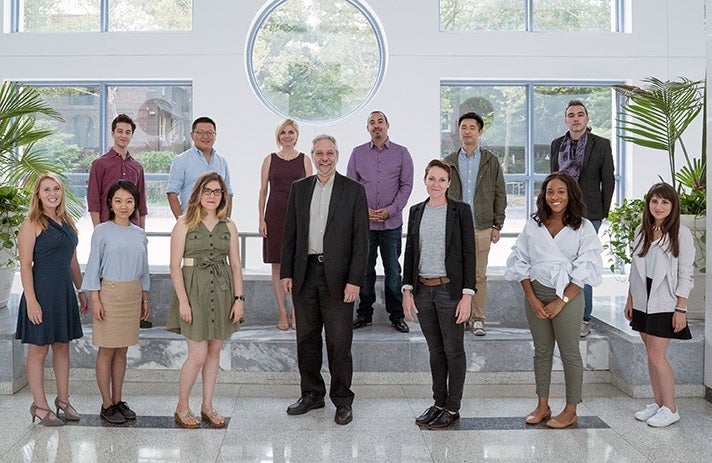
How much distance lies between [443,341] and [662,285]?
124 centimetres

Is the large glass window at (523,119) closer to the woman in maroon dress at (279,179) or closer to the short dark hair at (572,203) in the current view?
the woman in maroon dress at (279,179)

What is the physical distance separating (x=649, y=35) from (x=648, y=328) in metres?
5.40

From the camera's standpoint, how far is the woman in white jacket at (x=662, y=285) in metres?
3.90

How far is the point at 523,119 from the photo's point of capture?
848cm

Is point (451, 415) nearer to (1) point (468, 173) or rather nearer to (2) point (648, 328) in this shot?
(2) point (648, 328)

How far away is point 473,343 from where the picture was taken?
4.86 metres

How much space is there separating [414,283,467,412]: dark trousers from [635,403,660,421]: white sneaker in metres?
1.04

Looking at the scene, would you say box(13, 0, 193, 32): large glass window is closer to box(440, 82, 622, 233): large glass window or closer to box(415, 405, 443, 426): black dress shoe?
box(440, 82, 622, 233): large glass window

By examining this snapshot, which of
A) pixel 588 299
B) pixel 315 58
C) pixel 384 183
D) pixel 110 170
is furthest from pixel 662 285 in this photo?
pixel 315 58

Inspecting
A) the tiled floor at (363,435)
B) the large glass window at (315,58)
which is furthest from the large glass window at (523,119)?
the tiled floor at (363,435)

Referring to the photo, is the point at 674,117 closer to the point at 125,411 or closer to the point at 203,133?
the point at 203,133

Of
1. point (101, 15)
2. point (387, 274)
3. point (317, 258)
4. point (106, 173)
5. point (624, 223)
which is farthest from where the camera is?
point (101, 15)

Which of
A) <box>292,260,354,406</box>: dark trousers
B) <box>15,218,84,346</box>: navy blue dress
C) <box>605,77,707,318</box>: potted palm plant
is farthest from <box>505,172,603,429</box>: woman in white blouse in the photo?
<box>15,218,84,346</box>: navy blue dress

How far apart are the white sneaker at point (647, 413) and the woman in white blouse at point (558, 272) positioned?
37 centimetres
